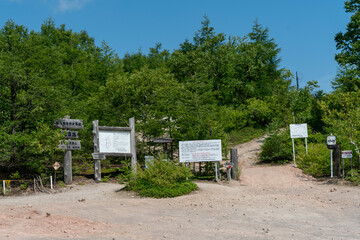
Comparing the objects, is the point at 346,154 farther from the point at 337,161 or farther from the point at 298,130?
the point at 298,130

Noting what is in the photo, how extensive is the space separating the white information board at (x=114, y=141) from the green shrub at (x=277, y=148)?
792 centimetres

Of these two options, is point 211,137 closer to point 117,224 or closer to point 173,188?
point 173,188

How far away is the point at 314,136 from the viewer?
75.7ft

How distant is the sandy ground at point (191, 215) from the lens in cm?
781

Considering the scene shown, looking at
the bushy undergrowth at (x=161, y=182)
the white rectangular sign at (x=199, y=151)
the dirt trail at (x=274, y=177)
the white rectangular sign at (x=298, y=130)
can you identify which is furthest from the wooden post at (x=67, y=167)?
the white rectangular sign at (x=298, y=130)

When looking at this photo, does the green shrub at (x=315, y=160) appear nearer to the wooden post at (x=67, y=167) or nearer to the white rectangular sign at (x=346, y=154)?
the white rectangular sign at (x=346, y=154)

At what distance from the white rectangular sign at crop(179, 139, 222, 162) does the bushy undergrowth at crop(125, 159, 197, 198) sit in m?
3.25

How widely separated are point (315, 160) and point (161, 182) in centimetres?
920

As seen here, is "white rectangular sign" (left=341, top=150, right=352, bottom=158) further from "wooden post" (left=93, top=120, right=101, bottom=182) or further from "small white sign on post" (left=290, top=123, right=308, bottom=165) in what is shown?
"wooden post" (left=93, top=120, right=101, bottom=182)

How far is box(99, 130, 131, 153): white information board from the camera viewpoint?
1795cm

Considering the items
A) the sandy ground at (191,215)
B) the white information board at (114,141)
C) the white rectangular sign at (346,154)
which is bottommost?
the sandy ground at (191,215)

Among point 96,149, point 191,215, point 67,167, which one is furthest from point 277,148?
point 191,215

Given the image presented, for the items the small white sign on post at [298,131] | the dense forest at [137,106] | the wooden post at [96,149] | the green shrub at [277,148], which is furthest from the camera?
the green shrub at [277,148]

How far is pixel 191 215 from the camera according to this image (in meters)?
10.2
